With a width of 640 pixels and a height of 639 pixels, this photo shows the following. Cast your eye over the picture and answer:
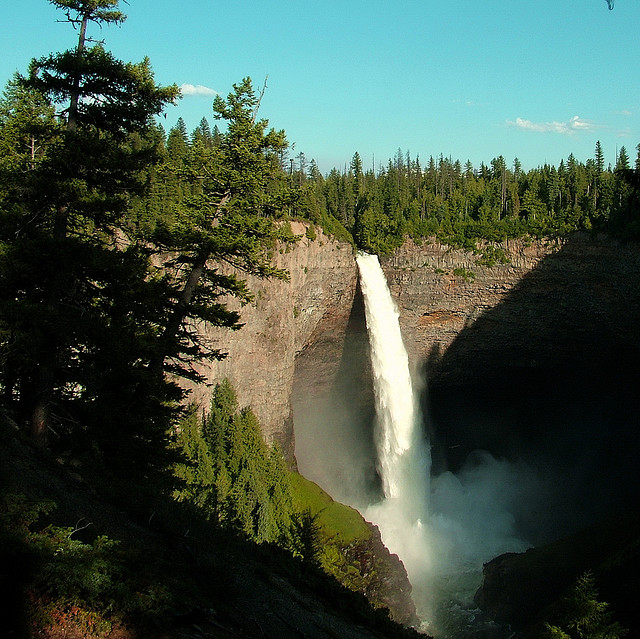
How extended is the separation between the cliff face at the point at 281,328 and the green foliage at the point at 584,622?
55.8 feet

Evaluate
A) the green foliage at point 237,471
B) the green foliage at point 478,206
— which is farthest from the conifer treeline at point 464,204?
the green foliage at point 237,471

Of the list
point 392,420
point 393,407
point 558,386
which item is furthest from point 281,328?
point 558,386

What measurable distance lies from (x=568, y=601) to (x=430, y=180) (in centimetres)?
6152

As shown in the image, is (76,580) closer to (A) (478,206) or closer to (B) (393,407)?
(B) (393,407)

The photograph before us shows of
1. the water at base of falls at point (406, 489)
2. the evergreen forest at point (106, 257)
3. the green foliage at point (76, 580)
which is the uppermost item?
the evergreen forest at point (106, 257)

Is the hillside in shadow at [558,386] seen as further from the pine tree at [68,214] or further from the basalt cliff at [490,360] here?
the pine tree at [68,214]

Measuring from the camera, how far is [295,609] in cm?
817

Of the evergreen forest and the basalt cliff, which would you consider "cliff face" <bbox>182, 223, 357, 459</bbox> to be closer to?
the basalt cliff

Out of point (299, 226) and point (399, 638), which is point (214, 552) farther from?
point (299, 226)

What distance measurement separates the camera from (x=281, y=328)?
104ft

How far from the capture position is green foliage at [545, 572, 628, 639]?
14852mm

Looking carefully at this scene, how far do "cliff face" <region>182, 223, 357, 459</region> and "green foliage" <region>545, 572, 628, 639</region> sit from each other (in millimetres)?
17000

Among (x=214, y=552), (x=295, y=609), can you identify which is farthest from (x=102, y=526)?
(x=295, y=609)

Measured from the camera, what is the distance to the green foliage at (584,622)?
48.7ft
